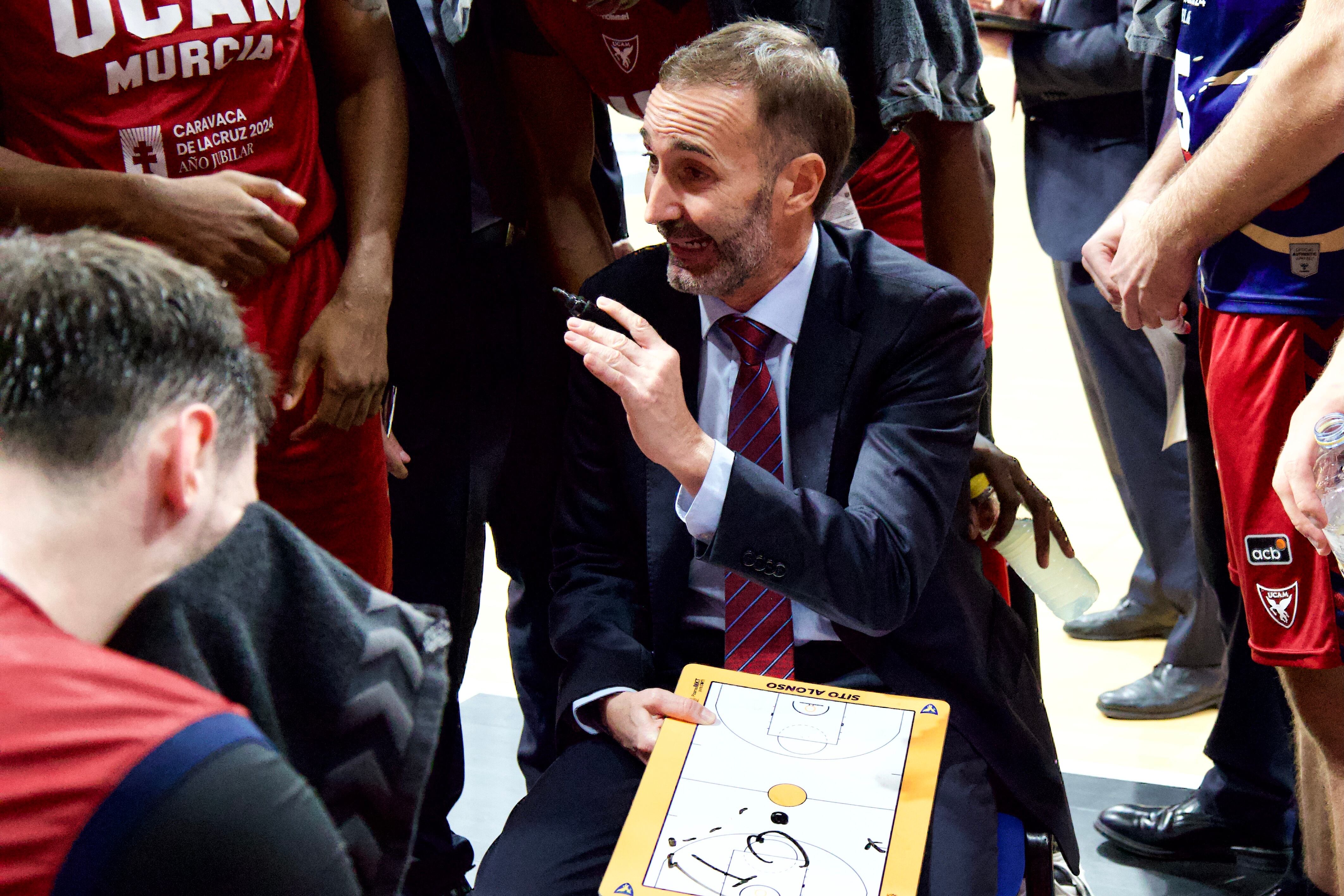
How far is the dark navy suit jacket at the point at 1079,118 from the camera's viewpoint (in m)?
3.11

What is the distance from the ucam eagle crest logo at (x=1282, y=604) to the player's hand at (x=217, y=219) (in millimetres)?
1424

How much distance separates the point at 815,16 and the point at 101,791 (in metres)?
1.76

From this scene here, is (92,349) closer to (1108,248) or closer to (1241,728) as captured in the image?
(1108,248)

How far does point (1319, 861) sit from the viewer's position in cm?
208

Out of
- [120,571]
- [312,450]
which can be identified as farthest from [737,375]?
[120,571]

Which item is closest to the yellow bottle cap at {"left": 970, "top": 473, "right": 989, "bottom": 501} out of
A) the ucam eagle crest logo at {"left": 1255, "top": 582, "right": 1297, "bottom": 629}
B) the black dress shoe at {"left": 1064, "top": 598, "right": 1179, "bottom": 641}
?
the ucam eagle crest logo at {"left": 1255, "top": 582, "right": 1297, "bottom": 629}

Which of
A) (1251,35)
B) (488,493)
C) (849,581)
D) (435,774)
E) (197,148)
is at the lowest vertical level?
(435,774)

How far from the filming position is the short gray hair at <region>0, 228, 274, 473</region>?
0.81 meters

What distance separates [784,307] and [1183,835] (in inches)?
53.5

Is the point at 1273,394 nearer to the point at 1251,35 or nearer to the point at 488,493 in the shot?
the point at 1251,35

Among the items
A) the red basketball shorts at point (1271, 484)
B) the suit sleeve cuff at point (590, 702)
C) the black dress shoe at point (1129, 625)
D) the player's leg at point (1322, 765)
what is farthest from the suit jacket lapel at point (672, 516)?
the black dress shoe at point (1129, 625)

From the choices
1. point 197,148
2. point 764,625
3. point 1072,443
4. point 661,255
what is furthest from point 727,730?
point 1072,443

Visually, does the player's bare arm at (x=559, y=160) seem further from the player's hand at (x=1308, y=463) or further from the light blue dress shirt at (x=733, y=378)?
the player's hand at (x=1308, y=463)

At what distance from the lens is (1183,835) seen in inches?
98.9
